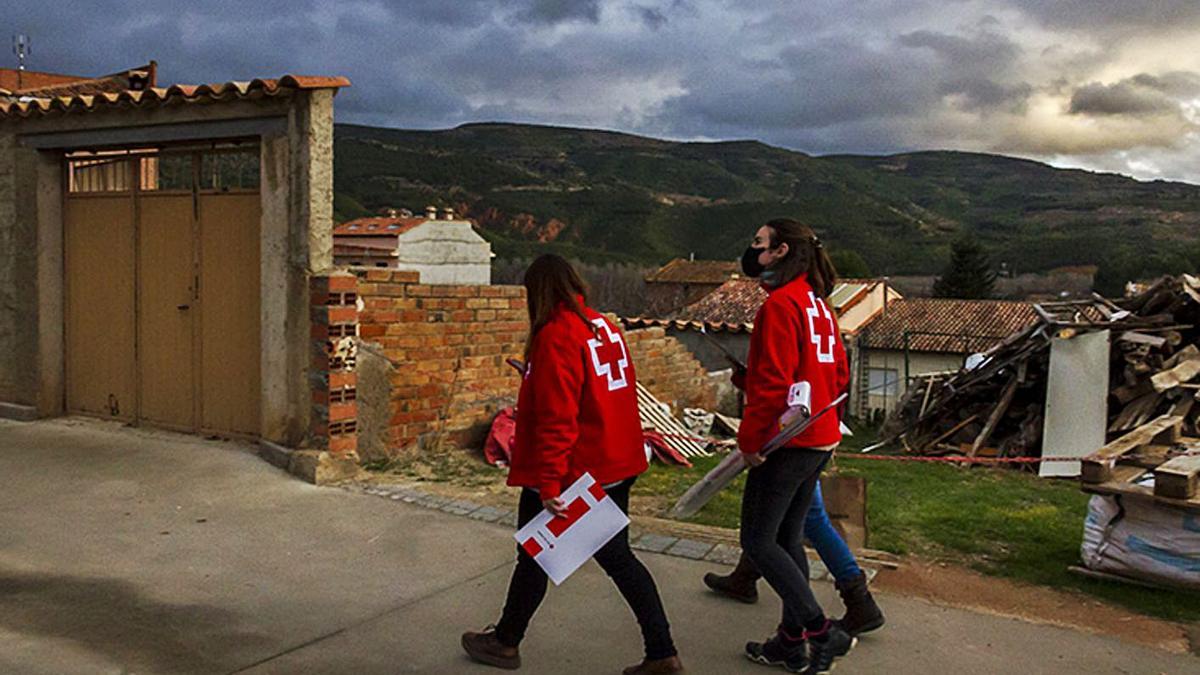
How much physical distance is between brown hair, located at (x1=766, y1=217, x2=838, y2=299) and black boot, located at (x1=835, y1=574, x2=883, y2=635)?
133cm

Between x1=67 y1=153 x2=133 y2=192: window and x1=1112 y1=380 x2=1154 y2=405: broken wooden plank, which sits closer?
x1=67 y1=153 x2=133 y2=192: window

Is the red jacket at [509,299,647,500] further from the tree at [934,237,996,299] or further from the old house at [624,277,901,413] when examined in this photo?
the tree at [934,237,996,299]

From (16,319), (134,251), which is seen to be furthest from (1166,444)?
(16,319)

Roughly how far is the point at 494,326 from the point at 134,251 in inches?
129

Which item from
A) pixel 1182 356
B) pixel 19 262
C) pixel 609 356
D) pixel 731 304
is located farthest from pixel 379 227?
pixel 609 356

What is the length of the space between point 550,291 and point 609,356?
0.35 meters

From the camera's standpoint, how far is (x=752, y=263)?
4.32 meters

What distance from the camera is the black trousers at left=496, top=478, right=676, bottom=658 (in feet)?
12.8

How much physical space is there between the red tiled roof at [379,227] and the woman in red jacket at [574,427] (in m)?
31.0

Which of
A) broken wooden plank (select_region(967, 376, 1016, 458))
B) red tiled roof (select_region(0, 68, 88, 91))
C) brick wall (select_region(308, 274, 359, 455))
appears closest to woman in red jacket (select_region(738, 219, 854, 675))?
brick wall (select_region(308, 274, 359, 455))

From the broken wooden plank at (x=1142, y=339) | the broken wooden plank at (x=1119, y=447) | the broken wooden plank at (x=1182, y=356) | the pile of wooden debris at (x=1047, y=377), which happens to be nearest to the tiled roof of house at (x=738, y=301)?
the pile of wooden debris at (x=1047, y=377)

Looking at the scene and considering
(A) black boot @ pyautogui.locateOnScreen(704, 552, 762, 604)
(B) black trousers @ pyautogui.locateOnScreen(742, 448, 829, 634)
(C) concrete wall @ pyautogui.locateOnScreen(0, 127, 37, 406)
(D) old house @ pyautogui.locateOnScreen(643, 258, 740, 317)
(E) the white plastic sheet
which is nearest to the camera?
(B) black trousers @ pyautogui.locateOnScreen(742, 448, 829, 634)

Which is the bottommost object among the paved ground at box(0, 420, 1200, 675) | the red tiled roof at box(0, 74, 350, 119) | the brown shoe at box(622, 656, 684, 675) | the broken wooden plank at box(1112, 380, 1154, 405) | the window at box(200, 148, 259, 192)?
the paved ground at box(0, 420, 1200, 675)

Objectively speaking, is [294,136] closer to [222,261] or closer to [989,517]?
[222,261]
